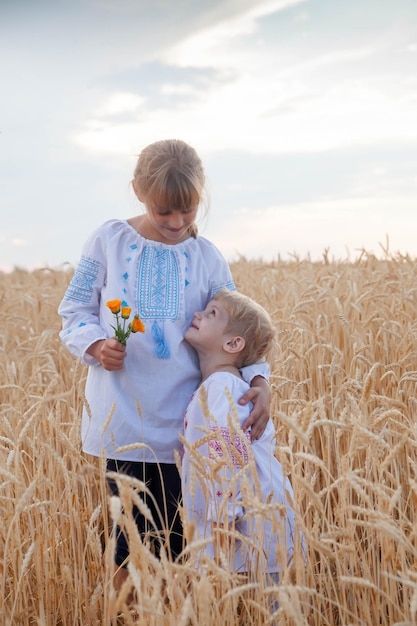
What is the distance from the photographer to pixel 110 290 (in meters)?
2.16

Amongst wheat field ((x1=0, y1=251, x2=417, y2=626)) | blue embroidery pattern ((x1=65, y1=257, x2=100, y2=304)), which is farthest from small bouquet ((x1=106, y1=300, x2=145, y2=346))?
wheat field ((x1=0, y1=251, x2=417, y2=626))

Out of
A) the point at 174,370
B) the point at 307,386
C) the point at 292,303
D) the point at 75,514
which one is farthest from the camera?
the point at 292,303

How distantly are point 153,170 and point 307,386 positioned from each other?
1.35m

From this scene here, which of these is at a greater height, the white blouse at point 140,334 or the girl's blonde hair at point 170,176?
the girl's blonde hair at point 170,176

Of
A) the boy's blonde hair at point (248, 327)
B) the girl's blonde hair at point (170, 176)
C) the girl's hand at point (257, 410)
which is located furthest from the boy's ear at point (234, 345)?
the girl's blonde hair at point (170, 176)

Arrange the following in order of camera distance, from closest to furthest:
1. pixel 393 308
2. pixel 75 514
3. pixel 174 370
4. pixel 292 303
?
pixel 75 514, pixel 174 370, pixel 393 308, pixel 292 303

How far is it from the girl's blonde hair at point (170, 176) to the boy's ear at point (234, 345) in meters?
0.40

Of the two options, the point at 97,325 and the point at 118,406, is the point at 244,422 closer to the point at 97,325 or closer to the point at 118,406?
the point at 118,406

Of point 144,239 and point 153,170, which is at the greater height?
point 153,170

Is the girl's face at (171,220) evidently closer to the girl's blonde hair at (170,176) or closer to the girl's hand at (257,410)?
the girl's blonde hair at (170,176)

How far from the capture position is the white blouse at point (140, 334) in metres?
2.10

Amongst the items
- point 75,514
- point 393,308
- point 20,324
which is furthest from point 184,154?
point 20,324

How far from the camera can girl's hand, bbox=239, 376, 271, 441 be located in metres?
1.97

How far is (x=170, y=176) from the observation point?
200 cm
